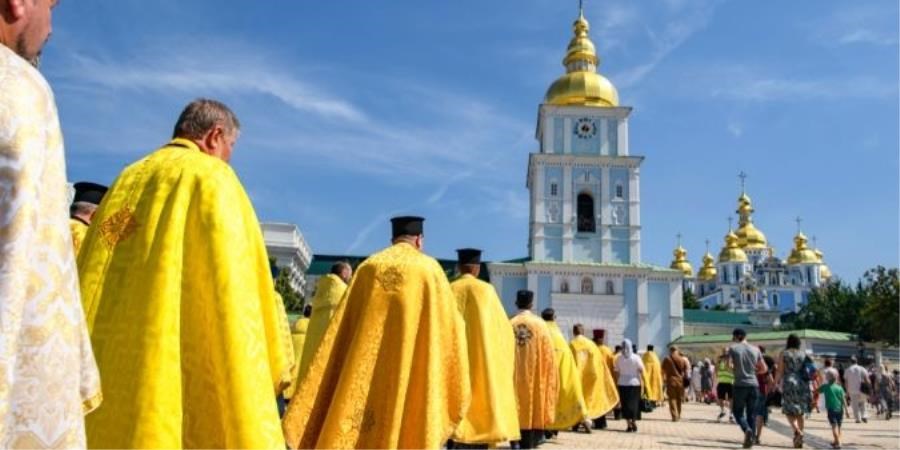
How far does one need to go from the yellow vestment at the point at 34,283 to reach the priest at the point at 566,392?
35.6 ft

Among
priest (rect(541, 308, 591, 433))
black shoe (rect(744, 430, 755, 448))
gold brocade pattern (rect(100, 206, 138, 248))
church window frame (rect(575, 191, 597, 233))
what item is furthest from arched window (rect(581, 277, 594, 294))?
gold brocade pattern (rect(100, 206, 138, 248))

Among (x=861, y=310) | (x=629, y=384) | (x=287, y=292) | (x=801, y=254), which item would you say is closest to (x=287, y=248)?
(x=287, y=292)

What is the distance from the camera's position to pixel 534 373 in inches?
428

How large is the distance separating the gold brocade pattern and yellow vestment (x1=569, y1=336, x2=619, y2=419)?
42.1 feet

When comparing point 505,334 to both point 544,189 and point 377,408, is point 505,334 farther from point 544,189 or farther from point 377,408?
point 544,189

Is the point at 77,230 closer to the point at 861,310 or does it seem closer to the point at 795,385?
the point at 795,385

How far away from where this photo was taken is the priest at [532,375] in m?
10.7

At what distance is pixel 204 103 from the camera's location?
13.1 feet

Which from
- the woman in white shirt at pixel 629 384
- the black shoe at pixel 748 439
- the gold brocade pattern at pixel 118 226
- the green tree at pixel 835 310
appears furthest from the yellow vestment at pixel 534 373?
the green tree at pixel 835 310

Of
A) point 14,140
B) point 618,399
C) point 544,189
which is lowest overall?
point 618,399

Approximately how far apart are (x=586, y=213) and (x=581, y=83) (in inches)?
317

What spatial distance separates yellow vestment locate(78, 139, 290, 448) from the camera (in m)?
3.33

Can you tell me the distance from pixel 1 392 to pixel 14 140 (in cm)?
50

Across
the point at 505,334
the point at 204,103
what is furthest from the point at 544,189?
the point at 204,103
